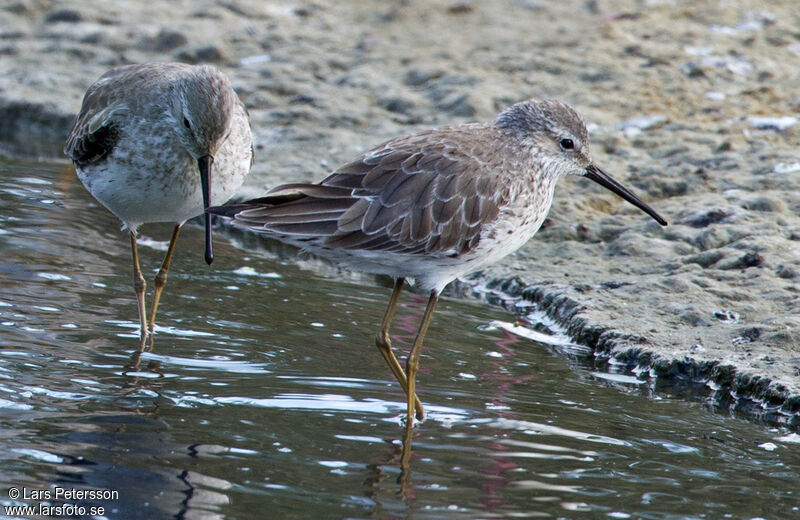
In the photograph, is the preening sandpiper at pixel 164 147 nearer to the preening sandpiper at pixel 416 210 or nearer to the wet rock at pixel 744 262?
the preening sandpiper at pixel 416 210

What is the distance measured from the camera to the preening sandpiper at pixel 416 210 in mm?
5930

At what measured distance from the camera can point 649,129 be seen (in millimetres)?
10141

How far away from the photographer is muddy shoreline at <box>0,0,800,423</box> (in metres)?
7.14

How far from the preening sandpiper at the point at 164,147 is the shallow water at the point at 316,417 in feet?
2.05

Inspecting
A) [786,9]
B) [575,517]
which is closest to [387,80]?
[786,9]

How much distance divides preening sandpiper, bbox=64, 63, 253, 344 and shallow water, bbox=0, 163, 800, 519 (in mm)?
626

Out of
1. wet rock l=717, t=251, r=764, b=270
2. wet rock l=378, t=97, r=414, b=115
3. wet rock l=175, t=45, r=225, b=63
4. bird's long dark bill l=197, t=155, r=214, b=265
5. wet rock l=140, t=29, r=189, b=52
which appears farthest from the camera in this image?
wet rock l=140, t=29, r=189, b=52

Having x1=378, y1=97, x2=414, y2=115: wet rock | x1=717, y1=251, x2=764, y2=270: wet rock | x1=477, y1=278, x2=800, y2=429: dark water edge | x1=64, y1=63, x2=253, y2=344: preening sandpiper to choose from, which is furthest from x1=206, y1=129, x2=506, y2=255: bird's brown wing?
x1=378, y1=97, x2=414, y2=115: wet rock

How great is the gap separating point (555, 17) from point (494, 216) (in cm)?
749

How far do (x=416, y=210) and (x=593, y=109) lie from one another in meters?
5.02

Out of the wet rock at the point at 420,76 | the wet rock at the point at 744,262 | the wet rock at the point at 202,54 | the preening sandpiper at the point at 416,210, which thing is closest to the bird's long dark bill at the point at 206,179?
the preening sandpiper at the point at 416,210

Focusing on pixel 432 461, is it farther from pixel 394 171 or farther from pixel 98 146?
pixel 98 146

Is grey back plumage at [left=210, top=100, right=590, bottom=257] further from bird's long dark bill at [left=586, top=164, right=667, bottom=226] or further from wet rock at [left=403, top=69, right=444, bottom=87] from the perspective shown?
wet rock at [left=403, top=69, right=444, bottom=87]

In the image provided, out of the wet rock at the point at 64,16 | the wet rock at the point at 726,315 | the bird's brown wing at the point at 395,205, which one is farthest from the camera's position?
the wet rock at the point at 64,16
